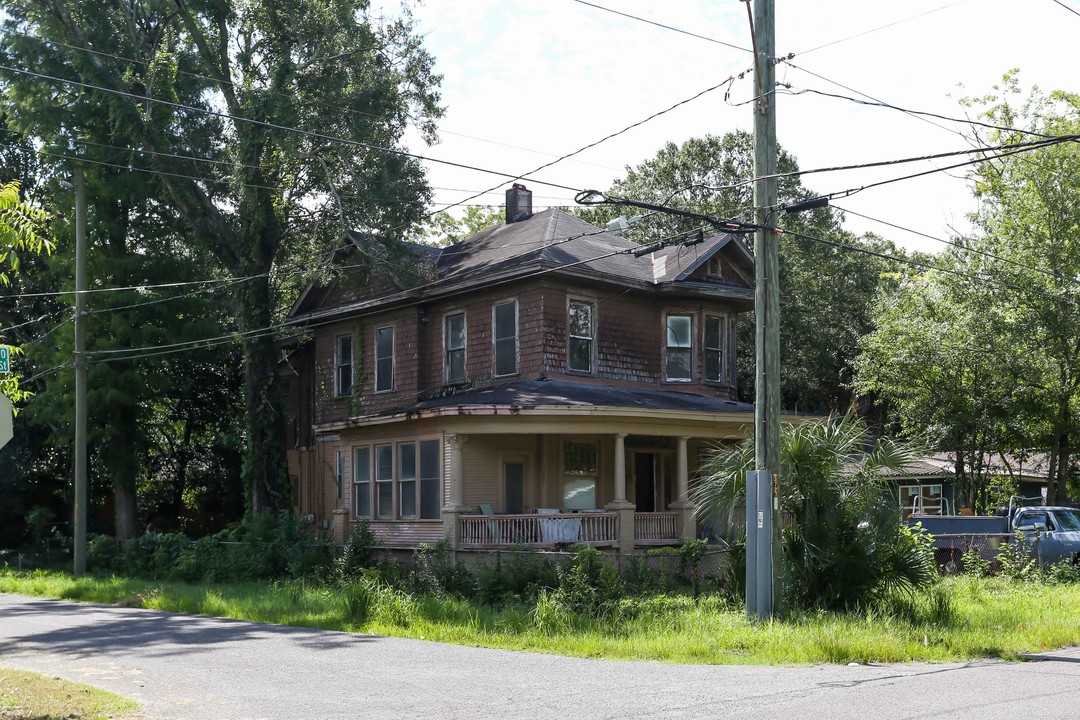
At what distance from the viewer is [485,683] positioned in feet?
37.3

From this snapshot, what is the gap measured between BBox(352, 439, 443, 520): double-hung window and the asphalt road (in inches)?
381

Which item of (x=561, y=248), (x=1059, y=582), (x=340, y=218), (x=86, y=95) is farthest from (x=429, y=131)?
(x=1059, y=582)

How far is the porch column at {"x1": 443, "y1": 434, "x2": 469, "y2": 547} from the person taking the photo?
22.4 metres

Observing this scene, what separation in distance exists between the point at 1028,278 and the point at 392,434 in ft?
54.2

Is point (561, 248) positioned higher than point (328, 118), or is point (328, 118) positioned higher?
point (328, 118)

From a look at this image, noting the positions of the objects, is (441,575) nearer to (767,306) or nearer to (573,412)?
(573,412)

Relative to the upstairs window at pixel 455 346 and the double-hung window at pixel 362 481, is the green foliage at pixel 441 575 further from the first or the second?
the upstairs window at pixel 455 346

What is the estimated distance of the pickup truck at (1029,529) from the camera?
22859 mm

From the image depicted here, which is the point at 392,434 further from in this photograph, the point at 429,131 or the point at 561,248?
the point at 429,131

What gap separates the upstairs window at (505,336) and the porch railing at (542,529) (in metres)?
4.74

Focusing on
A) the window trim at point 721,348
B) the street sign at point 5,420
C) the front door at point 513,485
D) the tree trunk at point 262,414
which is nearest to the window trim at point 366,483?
the tree trunk at point 262,414

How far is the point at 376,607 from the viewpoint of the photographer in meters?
17.3

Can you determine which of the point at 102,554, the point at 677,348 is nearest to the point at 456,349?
the point at 677,348

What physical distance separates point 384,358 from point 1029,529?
54.1ft
